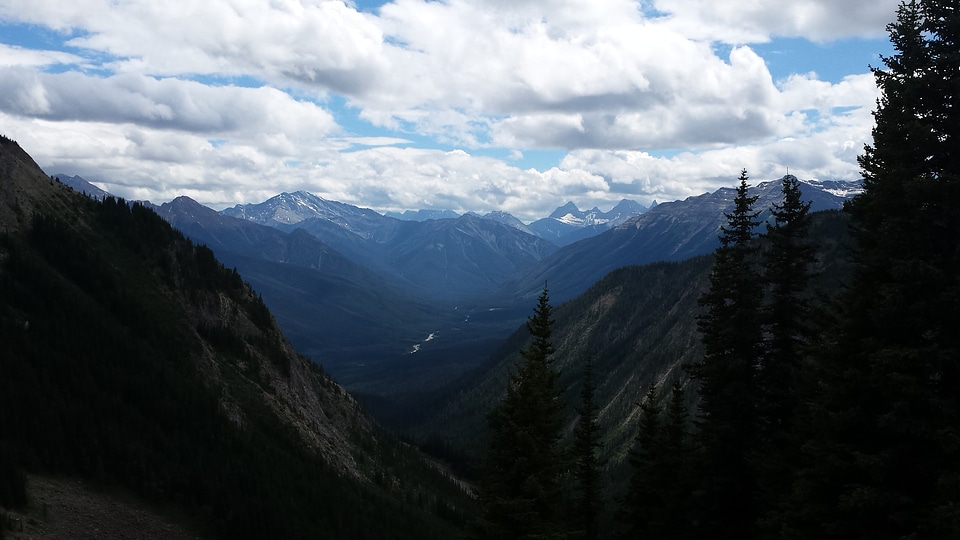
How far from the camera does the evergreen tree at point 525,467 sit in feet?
74.8

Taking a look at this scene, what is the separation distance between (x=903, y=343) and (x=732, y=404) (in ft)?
38.4

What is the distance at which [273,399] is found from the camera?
9000 centimetres

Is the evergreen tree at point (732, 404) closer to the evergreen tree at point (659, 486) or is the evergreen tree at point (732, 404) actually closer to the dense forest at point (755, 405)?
the dense forest at point (755, 405)

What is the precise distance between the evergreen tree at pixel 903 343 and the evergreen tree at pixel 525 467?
9194mm

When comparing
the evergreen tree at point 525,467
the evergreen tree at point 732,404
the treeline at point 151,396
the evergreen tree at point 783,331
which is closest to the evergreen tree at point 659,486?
the evergreen tree at point 732,404

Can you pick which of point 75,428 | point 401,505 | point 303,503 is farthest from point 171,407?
point 401,505

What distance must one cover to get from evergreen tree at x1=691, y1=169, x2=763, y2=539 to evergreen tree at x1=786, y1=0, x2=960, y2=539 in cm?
867

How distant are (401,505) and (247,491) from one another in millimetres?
29125

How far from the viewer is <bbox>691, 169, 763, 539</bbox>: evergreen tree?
2630 centimetres

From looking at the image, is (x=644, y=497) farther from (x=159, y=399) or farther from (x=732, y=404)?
(x=159, y=399)

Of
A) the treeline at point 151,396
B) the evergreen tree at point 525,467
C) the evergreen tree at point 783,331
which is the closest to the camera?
the evergreen tree at point 525,467

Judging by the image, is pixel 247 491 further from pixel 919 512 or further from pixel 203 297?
pixel 919 512

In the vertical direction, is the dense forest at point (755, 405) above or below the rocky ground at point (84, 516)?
above

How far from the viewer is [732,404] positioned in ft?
87.1
